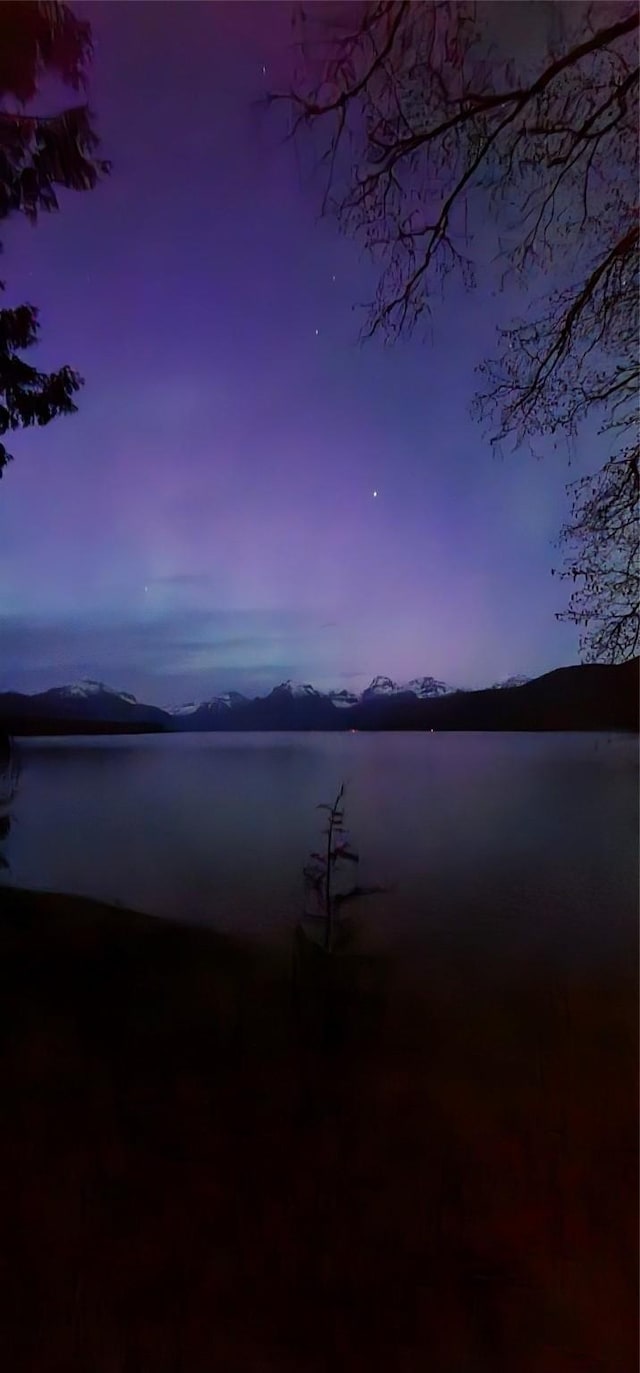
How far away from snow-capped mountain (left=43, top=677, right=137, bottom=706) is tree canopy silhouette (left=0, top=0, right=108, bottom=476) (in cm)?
43

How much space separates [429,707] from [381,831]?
0.24 metres

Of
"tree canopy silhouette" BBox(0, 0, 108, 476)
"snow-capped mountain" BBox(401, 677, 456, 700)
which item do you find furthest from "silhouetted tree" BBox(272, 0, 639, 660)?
"tree canopy silhouette" BBox(0, 0, 108, 476)

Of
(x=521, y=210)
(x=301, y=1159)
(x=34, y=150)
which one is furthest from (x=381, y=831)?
(x=34, y=150)

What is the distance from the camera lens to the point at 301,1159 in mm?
1212

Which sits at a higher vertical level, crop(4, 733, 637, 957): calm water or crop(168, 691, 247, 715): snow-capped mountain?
crop(168, 691, 247, 715): snow-capped mountain

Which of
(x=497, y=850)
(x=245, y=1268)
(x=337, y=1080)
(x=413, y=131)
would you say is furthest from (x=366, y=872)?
(x=413, y=131)

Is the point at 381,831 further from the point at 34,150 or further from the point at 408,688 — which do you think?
the point at 34,150

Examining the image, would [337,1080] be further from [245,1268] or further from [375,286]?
[375,286]

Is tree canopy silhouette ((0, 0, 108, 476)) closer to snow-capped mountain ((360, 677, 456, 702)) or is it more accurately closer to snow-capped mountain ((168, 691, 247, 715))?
snow-capped mountain ((168, 691, 247, 715))

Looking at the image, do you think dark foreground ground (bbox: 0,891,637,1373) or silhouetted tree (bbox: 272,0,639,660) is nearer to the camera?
dark foreground ground (bbox: 0,891,637,1373)

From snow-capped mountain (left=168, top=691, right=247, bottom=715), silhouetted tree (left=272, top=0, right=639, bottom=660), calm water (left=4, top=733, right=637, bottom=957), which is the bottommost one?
calm water (left=4, top=733, right=637, bottom=957)

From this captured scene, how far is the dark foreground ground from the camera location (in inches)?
44.1

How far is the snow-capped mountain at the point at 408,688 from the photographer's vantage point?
4.37ft

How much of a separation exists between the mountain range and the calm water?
28 mm
